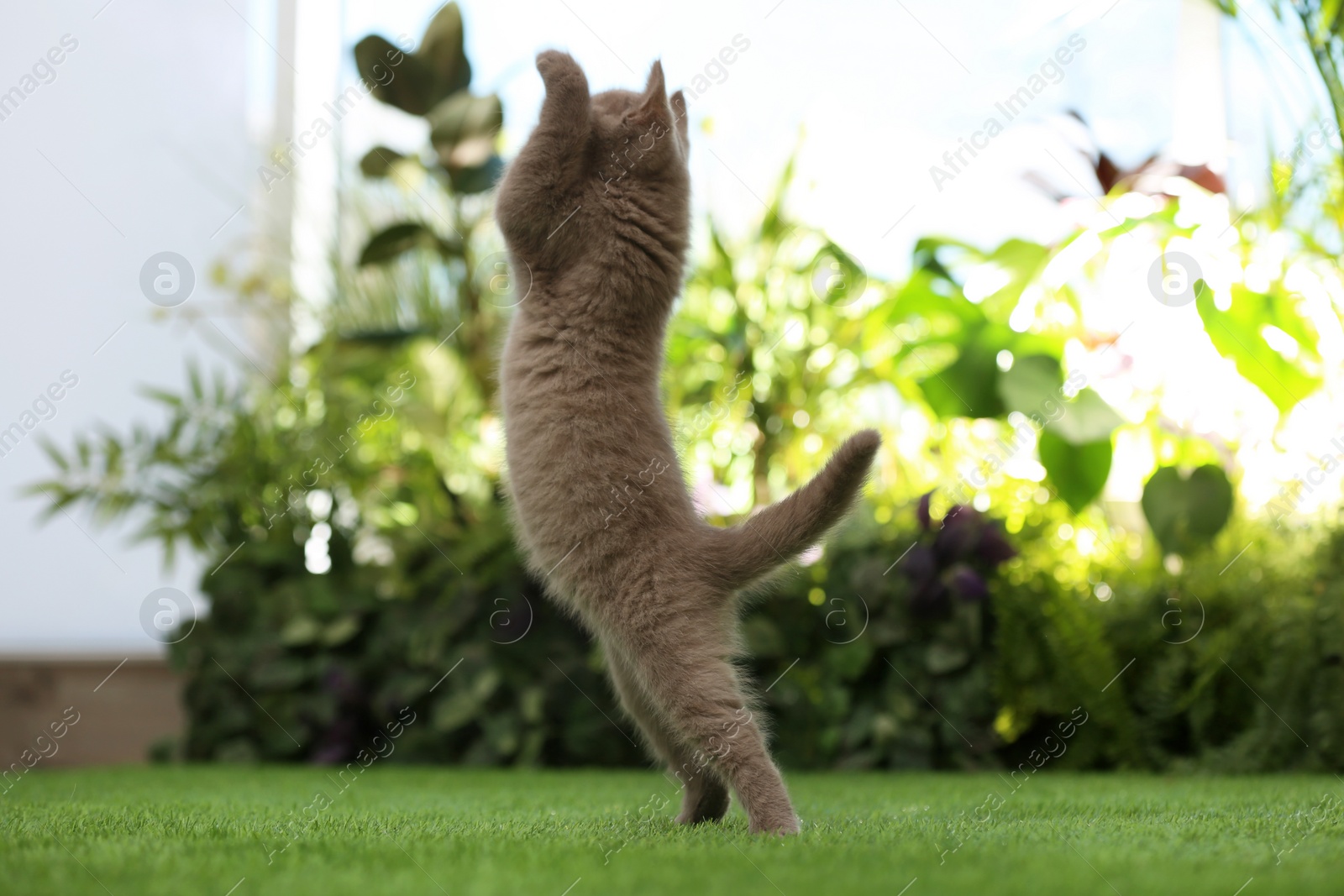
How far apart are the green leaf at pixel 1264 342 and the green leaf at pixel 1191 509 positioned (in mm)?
340

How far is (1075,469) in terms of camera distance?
2.74 m

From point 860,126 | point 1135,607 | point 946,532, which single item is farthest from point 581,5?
point 1135,607

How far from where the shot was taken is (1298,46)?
2.64 m

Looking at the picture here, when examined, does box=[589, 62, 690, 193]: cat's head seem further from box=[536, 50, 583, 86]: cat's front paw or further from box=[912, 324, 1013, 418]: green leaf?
box=[912, 324, 1013, 418]: green leaf

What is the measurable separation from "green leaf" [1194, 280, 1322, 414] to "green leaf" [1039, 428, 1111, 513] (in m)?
0.49

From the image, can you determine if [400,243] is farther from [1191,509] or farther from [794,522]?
[1191,509]

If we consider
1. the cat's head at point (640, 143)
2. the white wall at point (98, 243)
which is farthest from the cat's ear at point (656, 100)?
the white wall at point (98, 243)

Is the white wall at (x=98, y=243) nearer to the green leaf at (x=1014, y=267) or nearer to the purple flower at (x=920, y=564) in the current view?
the purple flower at (x=920, y=564)

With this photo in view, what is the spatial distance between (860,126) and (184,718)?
9.88ft

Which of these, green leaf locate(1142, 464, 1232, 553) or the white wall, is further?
the white wall

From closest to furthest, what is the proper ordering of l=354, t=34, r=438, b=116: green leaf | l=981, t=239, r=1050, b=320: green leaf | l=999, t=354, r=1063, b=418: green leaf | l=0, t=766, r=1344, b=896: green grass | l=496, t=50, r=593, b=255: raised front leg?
l=0, t=766, r=1344, b=896: green grass
l=496, t=50, r=593, b=255: raised front leg
l=999, t=354, r=1063, b=418: green leaf
l=981, t=239, r=1050, b=320: green leaf
l=354, t=34, r=438, b=116: green leaf

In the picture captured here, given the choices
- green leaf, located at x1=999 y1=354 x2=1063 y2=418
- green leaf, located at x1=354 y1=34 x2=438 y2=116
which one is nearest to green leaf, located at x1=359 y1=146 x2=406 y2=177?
green leaf, located at x1=354 y1=34 x2=438 y2=116

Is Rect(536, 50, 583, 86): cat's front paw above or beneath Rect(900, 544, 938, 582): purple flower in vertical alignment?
above

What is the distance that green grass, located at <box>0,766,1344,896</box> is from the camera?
1019 millimetres
